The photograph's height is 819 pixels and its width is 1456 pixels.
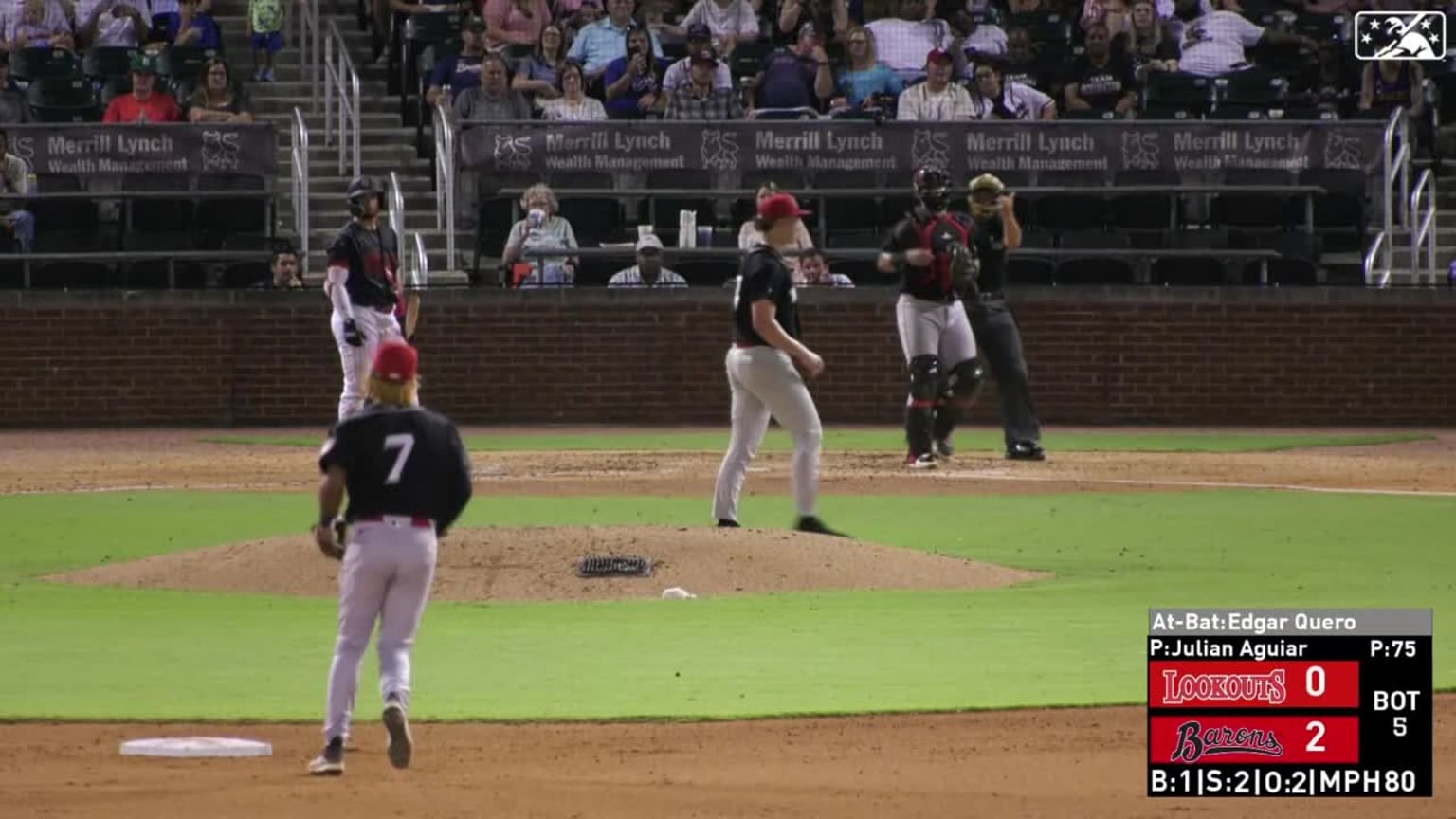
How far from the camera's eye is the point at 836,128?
2738 centimetres

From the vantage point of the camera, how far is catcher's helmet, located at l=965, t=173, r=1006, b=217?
828 inches

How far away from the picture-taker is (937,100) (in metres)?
27.9

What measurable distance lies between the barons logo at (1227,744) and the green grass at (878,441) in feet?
47.7

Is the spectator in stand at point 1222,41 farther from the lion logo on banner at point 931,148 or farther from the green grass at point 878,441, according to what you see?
the green grass at point 878,441

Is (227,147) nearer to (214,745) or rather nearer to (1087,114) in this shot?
(1087,114)

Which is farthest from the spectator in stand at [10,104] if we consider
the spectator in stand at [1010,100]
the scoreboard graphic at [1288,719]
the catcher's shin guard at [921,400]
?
the scoreboard graphic at [1288,719]

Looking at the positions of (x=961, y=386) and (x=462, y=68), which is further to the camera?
(x=462, y=68)

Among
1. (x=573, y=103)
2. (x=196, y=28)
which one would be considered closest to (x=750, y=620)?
(x=573, y=103)

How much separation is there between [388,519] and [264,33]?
21972mm

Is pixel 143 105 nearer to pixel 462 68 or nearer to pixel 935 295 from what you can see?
pixel 462 68

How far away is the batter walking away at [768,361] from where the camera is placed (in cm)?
1505

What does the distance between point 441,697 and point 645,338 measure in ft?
54.6

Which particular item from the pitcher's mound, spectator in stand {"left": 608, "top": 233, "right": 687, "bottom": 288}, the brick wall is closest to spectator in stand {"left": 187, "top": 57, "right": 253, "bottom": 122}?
the brick wall

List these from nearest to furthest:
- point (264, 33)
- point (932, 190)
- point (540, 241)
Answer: point (932, 190) < point (540, 241) < point (264, 33)
